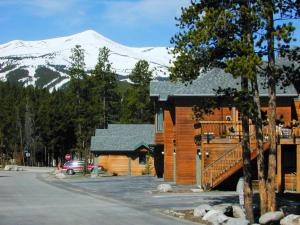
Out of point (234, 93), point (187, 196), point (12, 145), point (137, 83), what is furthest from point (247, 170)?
point (12, 145)

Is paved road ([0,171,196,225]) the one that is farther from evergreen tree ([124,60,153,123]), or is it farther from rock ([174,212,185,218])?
evergreen tree ([124,60,153,123])

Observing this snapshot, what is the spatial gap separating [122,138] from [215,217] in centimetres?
4968

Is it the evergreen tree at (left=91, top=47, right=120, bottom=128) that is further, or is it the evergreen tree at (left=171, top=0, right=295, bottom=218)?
the evergreen tree at (left=91, top=47, right=120, bottom=128)

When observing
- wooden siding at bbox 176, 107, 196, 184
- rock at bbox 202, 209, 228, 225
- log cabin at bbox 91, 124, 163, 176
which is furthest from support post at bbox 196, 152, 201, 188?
log cabin at bbox 91, 124, 163, 176

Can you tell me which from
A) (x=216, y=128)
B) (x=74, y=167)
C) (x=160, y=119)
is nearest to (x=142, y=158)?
(x=74, y=167)

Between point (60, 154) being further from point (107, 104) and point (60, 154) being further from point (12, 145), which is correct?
point (107, 104)

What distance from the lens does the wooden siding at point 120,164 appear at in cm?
6570

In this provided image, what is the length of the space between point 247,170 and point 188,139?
22.2 metres

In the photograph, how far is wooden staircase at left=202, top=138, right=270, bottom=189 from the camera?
1310 inches

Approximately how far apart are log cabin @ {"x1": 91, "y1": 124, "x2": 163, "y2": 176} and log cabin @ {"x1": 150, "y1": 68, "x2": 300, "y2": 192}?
41.7 feet

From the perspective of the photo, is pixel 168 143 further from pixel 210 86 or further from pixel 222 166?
pixel 222 166

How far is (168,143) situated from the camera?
46.7 m

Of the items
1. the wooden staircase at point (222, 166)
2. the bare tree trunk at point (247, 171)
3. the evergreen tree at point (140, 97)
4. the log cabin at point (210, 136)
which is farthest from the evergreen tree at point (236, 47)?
the evergreen tree at point (140, 97)

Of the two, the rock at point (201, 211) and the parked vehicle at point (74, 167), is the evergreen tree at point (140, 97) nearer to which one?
the parked vehicle at point (74, 167)
